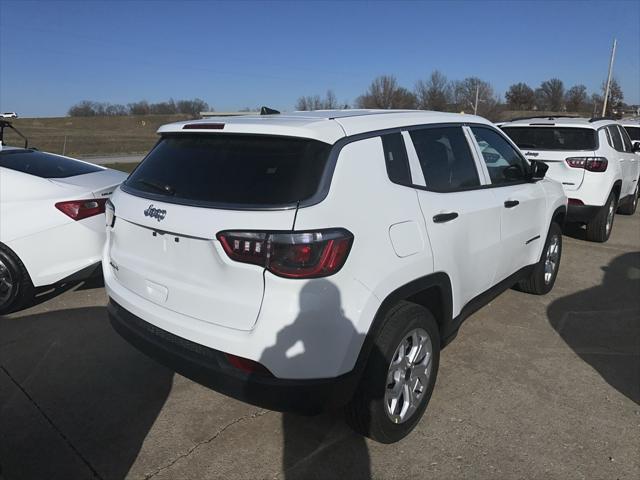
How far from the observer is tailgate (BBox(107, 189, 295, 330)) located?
7.48 feet

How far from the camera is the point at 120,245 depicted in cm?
296

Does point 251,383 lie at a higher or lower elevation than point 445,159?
lower

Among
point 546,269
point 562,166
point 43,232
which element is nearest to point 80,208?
point 43,232

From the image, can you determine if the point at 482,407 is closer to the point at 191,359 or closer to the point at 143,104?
the point at 191,359

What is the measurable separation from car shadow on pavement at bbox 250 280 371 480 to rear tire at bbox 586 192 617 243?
5.70 metres

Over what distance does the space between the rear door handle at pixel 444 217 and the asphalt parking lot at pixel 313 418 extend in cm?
120

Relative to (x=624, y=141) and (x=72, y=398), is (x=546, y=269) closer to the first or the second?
(x=72, y=398)

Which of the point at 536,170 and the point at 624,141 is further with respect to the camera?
the point at 624,141

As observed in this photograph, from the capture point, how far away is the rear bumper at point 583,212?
6.95 m

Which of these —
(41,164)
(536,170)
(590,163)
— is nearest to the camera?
(536,170)

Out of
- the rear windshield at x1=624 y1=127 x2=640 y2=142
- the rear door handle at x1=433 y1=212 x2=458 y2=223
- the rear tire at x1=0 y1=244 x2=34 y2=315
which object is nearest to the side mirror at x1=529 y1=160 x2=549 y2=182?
the rear door handle at x1=433 y1=212 x2=458 y2=223

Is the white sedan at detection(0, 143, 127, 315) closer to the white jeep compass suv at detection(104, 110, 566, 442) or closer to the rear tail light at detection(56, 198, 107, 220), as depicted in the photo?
the rear tail light at detection(56, 198, 107, 220)

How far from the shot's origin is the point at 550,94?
82438 mm

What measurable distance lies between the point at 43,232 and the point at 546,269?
185 inches
